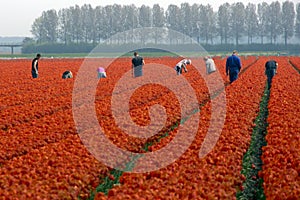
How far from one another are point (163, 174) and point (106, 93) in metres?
12.9

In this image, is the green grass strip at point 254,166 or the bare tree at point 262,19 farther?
the bare tree at point 262,19

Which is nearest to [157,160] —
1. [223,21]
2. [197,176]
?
[197,176]

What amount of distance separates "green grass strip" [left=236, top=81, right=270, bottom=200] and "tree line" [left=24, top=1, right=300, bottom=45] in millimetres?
135074

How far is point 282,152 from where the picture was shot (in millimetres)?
9211

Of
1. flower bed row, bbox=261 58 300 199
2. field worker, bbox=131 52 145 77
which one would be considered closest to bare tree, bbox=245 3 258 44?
field worker, bbox=131 52 145 77

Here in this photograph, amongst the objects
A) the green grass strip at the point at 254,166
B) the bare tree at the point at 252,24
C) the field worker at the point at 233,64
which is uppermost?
the bare tree at the point at 252,24

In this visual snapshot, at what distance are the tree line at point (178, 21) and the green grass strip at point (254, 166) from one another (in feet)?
443

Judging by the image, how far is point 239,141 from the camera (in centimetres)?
1041

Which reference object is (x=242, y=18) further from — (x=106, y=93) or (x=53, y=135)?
(x=53, y=135)

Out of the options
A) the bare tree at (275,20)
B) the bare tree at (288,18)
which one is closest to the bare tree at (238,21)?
the bare tree at (275,20)

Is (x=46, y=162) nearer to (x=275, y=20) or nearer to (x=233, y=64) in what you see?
(x=233, y=64)

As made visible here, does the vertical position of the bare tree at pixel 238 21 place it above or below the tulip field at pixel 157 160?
above

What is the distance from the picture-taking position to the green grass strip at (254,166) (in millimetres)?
7933

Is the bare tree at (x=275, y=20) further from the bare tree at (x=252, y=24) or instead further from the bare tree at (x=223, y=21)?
the bare tree at (x=223, y=21)
